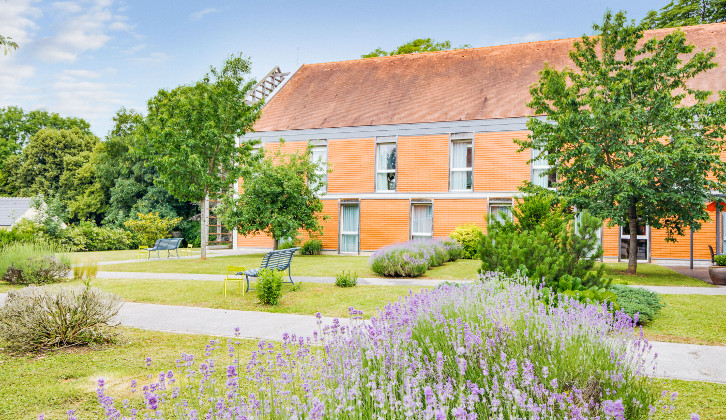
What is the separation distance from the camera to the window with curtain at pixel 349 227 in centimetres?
2330

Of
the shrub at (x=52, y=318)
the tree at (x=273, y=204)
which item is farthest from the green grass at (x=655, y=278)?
the tree at (x=273, y=204)

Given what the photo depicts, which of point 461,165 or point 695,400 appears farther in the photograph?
point 461,165

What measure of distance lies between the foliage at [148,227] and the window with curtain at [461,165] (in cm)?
1943

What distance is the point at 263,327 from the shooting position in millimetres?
7051

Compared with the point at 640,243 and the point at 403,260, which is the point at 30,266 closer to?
the point at 403,260

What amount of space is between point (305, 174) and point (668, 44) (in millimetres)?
14314

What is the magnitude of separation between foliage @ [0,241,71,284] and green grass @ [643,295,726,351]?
1332 centimetres

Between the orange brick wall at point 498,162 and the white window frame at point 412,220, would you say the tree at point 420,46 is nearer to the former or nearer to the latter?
the orange brick wall at point 498,162

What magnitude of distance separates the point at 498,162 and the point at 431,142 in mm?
3211

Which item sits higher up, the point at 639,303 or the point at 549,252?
the point at 549,252

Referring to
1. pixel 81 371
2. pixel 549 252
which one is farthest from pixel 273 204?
pixel 81 371

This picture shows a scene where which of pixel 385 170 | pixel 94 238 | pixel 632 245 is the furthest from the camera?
pixel 94 238

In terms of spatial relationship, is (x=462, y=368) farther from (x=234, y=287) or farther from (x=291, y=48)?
(x=291, y=48)

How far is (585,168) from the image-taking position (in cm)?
1423
